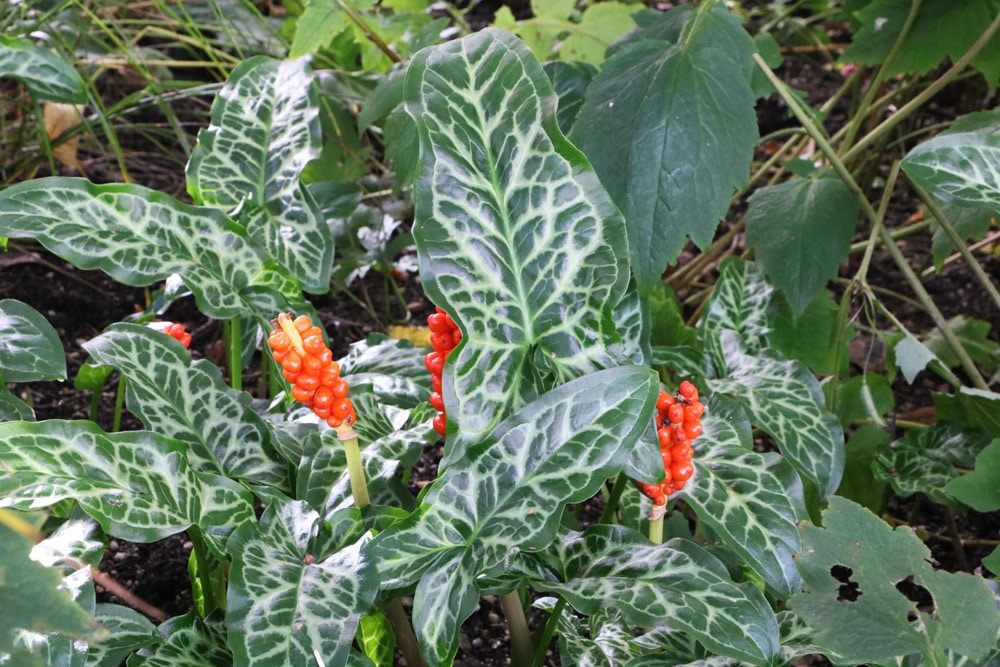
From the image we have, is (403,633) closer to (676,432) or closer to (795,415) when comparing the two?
(676,432)

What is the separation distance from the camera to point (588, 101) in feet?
4.11

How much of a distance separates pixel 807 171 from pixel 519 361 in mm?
823

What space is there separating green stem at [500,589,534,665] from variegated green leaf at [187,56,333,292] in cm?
45

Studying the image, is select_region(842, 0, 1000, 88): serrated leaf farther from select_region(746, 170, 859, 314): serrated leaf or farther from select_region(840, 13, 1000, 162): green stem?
select_region(746, 170, 859, 314): serrated leaf

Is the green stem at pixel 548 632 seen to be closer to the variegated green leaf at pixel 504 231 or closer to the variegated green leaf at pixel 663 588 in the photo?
the variegated green leaf at pixel 663 588

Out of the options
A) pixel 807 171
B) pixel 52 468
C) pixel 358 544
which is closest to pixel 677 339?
pixel 807 171

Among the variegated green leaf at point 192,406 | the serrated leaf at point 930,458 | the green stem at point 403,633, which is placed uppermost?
the variegated green leaf at point 192,406

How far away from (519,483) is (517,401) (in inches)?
3.4

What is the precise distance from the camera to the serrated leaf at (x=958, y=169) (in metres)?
1.11

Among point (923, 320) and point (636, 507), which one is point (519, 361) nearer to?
point (636, 507)

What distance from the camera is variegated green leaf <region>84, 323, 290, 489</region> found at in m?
1.05

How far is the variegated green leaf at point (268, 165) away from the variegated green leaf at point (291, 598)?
16.6 inches

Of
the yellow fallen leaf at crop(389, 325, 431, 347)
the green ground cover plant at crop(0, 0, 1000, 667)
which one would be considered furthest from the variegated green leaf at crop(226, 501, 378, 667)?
the yellow fallen leaf at crop(389, 325, 431, 347)

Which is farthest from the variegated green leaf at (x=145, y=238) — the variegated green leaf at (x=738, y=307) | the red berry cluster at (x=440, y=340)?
the variegated green leaf at (x=738, y=307)
